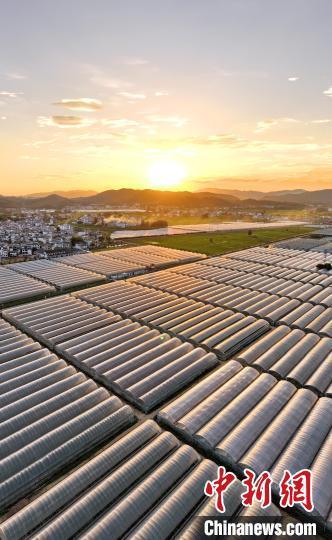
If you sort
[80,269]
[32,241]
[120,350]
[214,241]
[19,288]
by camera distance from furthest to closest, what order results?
[32,241] → [214,241] → [80,269] → [19,288] → [120,350]

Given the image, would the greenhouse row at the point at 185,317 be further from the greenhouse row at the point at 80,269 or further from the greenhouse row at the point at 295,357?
the greenhouse row at the point at 80,269

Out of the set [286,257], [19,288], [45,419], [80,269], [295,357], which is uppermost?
[286,257]

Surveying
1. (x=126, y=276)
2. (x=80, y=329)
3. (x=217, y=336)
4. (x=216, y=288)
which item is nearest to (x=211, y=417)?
(x=217, y=336)

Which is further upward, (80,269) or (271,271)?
(271,271)

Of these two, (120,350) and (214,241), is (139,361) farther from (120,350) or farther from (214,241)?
(214,241)

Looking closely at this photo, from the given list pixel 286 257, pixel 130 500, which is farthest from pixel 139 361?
pixel 286 257

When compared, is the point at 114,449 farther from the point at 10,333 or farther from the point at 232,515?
the point at 10,333

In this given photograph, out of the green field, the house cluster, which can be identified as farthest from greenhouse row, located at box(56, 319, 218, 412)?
the house cluster
